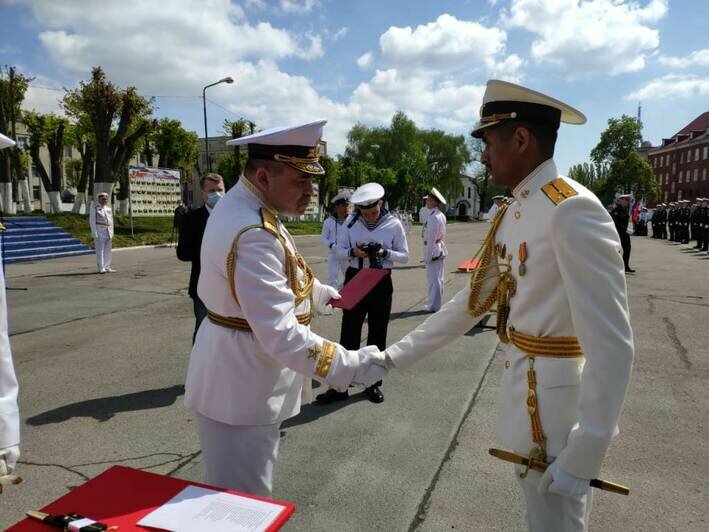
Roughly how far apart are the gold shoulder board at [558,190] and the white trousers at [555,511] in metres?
0.97

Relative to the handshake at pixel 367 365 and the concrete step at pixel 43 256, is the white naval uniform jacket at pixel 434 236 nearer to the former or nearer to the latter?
the handshake at pixel 367 365

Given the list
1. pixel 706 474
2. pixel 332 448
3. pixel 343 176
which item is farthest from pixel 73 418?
pixel 343 176

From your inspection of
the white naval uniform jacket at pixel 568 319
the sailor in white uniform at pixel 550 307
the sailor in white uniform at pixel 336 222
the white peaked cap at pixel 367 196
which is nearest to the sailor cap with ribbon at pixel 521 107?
the sailor in white uniform at pixel 550 307

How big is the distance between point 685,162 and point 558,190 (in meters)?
89.3

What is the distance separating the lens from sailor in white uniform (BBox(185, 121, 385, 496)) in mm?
2000

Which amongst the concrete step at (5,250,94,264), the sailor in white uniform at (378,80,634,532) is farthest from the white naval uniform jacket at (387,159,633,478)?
the concrete step at (5,250,94,264)

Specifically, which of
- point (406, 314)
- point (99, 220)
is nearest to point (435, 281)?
point (406, 314)

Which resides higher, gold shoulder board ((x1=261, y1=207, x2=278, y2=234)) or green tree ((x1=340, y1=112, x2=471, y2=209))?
green tree ((x1=340, y1=112, x2=471, y2=209))

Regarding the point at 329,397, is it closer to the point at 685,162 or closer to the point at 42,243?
the point at 42,243

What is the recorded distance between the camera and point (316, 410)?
4648 millimetres

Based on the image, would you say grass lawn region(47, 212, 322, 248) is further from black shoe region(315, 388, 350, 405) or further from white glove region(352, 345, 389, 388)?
white glove region(352, 345, 389, 388)

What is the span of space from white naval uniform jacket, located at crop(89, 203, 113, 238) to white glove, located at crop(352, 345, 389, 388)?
13.2 m

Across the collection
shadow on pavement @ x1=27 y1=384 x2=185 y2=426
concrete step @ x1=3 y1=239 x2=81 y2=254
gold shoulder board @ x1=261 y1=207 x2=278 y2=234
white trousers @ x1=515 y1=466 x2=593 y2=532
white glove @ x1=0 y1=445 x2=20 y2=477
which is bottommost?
shadow on pavement @ x1=27 y1=384 x2=185 y2=426

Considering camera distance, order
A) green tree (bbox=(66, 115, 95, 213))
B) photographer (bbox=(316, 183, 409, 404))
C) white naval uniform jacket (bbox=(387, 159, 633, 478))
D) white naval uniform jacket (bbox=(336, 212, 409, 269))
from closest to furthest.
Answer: white naval uniform jacket (bbox=(387, 159, 633, 478))
photographer (bbox=(316, 183, 409, 404))
white naval uniform jacket (bbox=(336, 212, 409, 269))
green tree (bbox=(66, 115, 95, 213))
